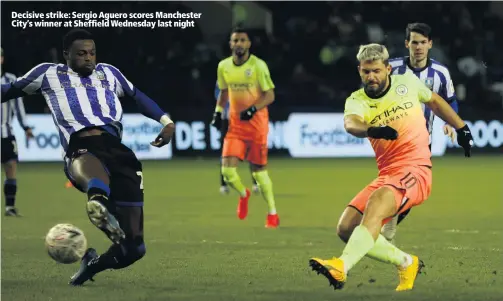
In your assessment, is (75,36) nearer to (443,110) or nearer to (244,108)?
(443,110)

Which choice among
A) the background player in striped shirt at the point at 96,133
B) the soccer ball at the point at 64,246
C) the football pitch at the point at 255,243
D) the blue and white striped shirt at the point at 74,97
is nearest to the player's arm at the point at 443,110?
the football pitch at the point at 255,243

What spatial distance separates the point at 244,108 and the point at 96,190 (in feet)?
20.1

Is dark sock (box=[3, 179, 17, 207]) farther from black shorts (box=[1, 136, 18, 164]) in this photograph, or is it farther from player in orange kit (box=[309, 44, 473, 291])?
player in orange kit (box=[309, 44, 473, 291])

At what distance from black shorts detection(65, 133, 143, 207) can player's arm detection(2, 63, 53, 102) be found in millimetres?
626

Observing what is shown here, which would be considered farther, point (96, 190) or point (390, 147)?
point (390, 147)

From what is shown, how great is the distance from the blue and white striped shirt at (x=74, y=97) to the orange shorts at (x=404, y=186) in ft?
5.96

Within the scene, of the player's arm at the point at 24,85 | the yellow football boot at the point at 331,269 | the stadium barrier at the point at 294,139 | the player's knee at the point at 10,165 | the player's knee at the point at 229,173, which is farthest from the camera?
the stadium barrier at the point at 294,139

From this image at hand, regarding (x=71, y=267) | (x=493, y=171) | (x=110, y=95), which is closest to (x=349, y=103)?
(x=110, y=95)

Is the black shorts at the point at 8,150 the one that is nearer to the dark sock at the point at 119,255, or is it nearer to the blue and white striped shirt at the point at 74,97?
the blue and white striped shirt at the point at 74,97

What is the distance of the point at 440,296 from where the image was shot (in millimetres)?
7570

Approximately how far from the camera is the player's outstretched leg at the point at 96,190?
7262 millimetres

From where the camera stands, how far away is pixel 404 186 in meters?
7.63

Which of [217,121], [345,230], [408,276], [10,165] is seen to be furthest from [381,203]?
[10,165]

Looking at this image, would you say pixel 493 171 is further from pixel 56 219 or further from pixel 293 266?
pixel 293 266
